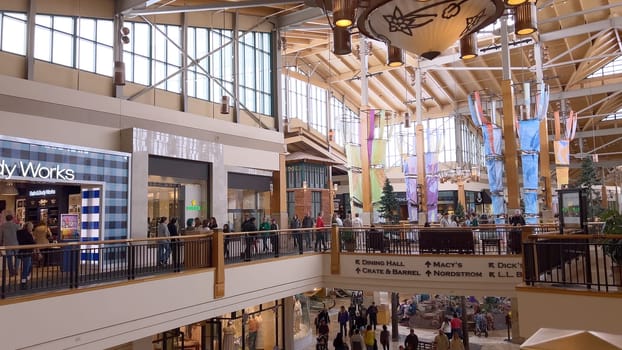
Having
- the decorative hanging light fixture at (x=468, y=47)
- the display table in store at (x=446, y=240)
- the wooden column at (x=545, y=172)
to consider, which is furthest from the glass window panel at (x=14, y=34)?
the wooden column at (x=545, y=172)

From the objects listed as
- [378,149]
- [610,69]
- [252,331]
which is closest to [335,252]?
[252,331]

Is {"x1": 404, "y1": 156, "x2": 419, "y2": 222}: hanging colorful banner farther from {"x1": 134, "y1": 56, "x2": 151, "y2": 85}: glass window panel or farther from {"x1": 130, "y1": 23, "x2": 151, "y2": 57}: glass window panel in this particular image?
{"x1": 130, "y1": 23, "x2": 151, "y2": 57}: glass window panel

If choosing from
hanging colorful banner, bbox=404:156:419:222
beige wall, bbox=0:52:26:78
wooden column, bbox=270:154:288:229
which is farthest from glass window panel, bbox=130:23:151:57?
hanging colorful banner, bbox=404:156:419:222

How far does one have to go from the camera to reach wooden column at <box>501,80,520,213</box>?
17.9m

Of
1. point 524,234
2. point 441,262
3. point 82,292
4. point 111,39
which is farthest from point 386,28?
point 111,39

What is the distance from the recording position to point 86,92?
13.5 metres

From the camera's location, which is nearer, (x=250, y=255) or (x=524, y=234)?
(x=524, y=234)

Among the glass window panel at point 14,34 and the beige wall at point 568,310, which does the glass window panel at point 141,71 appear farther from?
the beige wall at point 568,310

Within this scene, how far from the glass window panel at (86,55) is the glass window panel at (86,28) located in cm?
16

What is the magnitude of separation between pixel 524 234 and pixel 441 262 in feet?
9.59

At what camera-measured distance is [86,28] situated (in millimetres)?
13977

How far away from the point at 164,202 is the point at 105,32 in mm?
5343

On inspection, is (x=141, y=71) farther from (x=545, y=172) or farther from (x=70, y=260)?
(x=545, y=172)

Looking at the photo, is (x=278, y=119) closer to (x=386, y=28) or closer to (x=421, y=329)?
(x=421, y=329)
